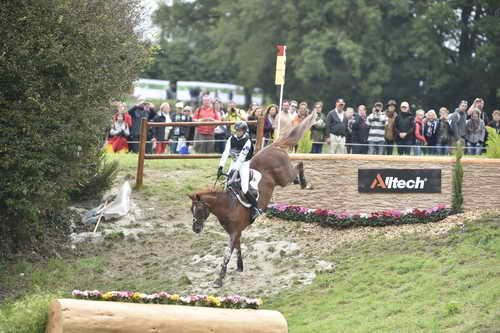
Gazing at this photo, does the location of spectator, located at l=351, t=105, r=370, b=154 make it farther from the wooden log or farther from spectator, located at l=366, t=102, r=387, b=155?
the wooden log

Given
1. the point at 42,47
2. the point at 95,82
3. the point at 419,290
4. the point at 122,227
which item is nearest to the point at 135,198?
the point at 122,227

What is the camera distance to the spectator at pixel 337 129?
23828mm

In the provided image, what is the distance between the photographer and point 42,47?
18.0 metres

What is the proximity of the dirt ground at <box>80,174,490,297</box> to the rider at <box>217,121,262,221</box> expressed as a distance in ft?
4.90

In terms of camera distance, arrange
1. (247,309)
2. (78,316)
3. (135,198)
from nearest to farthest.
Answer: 1. (78,316)
2. (247,309)
3. (135,198)

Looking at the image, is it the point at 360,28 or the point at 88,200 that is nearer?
the point at 88,200

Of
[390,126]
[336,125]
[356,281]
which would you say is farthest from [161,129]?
[356,281]

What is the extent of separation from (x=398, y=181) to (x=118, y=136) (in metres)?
8.68

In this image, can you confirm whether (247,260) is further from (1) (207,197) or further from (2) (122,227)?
(2) (122,227)

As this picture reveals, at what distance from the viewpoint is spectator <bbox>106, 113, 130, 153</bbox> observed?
81.0 ft

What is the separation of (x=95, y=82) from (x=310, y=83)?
1184 inches

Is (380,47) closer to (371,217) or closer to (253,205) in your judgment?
(371,217)

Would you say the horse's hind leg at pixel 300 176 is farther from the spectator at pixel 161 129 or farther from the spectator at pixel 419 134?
the spectator at pixel 161 129

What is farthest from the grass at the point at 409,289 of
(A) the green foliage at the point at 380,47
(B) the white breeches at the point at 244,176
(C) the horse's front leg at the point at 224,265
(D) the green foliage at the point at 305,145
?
(A) the green foliage at the point at 380,47
